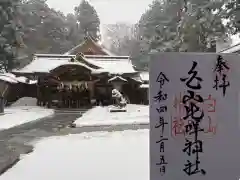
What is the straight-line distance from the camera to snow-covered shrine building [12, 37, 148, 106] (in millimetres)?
28016

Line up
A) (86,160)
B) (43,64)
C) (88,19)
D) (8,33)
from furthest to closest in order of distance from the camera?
(88,19)
(43,64)
(8,33)
(86,160)

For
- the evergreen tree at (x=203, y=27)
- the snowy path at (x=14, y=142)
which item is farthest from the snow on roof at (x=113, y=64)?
the snowy path at (x=14, y=142)

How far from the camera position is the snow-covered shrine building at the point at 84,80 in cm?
2802

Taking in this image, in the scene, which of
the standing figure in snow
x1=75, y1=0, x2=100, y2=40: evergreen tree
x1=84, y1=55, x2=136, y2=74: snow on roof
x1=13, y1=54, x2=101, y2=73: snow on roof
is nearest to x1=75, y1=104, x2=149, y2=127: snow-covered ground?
the standing figure in snow

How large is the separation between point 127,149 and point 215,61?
15.8ft

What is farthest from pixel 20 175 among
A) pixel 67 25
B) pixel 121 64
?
pixel 67 25

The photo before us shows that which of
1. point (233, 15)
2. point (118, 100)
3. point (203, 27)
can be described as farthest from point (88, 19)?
point (233, 15)

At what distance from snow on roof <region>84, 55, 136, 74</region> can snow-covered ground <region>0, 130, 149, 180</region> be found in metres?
20.0

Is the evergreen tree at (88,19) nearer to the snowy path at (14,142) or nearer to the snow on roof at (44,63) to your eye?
the snow on roof at (44,63)

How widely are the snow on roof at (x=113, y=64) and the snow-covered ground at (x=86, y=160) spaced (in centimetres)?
2004

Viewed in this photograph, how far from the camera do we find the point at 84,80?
93.4 feet

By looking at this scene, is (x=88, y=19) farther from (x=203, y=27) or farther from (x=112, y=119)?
(x=112, y=119)

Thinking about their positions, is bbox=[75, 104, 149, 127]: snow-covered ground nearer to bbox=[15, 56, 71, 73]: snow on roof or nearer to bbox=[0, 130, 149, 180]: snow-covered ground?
bbox=[0, 130, 149, 180]: snow-covered ground

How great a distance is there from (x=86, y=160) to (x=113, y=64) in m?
25.8
